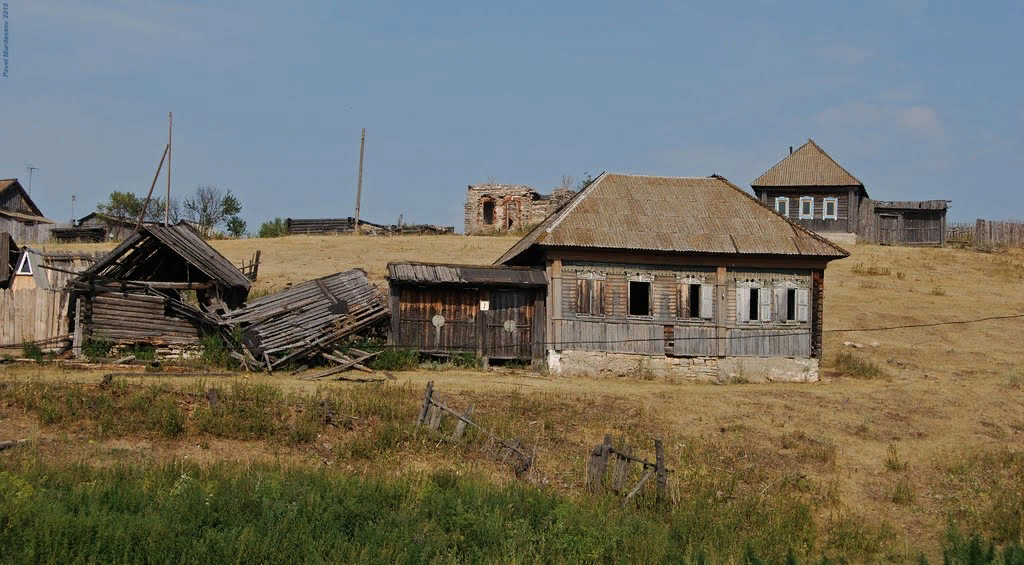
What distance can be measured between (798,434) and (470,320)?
9.08 metres

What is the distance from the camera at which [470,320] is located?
25688mm

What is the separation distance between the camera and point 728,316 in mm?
26656

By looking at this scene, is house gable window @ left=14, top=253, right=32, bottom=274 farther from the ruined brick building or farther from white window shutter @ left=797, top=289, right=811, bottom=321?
the ruined brick building

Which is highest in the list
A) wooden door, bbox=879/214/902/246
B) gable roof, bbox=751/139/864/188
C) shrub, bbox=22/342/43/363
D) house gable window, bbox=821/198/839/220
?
gable roof, bbox=751/139/864/188

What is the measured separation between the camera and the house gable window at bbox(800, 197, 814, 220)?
47.6 metres

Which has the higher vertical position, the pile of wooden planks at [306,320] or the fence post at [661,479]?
the pile of wooden planks at [306,320]

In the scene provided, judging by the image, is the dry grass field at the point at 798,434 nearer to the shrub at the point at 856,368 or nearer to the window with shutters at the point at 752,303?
the shrub at the point at 856,368

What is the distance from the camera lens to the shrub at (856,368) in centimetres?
2775

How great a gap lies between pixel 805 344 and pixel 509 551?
16554mm

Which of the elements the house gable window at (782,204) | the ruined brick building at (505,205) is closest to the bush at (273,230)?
the ruined brick building at (505,205)

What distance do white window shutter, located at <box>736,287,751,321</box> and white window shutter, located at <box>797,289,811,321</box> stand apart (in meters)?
1.49

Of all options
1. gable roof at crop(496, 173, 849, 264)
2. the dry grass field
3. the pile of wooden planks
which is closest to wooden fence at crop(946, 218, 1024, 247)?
the dry grass field

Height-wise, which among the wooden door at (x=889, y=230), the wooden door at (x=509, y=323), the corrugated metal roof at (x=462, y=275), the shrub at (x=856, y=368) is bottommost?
the shrub at (x=856, y=368)

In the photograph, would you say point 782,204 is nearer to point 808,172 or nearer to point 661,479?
point 808,172
